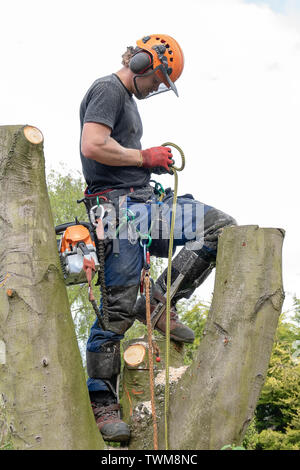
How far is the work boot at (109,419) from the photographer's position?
411 cm

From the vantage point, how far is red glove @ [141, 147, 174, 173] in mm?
4457

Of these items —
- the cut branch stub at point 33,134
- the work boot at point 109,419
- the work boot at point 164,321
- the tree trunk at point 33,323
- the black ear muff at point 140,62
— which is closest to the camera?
the tree trunk at point 33,323

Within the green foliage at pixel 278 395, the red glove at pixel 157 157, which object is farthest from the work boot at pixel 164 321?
the green foliage at pixel 278 395

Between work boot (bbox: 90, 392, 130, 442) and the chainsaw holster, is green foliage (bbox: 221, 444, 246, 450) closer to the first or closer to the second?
work boot (bbox: 90, 392, 130, 442)

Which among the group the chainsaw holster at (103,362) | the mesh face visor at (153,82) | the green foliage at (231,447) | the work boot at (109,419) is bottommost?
the work boot at (109,419)

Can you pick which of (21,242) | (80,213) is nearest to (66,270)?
(21,242)

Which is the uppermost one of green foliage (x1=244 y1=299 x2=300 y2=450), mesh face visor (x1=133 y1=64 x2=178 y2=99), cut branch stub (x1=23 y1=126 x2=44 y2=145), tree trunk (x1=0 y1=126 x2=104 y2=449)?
mesh face visor (x1=133 y1=64 x2=178 y2=99)

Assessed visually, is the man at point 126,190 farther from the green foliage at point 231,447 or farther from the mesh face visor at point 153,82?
the green foliage at point 231,447

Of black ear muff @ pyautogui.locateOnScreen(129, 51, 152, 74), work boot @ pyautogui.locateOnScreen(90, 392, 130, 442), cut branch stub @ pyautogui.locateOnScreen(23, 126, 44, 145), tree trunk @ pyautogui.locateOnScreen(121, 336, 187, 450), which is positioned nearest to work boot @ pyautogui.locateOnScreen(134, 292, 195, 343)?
tree trunk @ pyautogui.locateOnScreen(121, 336, 187, 450)

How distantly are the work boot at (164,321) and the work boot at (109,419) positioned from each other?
686mm

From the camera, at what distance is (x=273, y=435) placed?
11.4 meters

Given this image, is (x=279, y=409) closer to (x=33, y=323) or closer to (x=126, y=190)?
(x=126, y=190)

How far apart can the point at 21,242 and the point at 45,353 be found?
687 millimetres
